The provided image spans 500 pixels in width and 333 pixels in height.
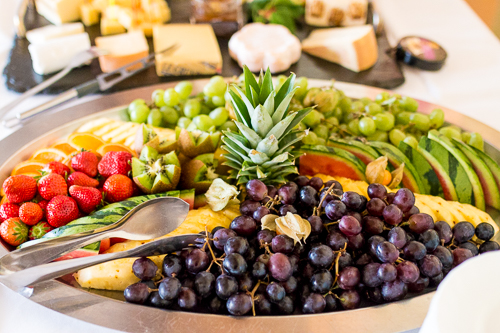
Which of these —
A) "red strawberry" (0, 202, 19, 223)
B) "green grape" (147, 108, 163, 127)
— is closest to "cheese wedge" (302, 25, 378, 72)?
"green grape" (147, 108, 163, 127)

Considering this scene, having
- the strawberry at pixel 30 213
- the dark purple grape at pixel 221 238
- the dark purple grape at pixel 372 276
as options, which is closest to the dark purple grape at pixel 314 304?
the dark purple grape at pixel 372 276

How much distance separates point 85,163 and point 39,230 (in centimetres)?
20

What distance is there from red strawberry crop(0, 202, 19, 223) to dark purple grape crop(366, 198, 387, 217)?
0.87 m

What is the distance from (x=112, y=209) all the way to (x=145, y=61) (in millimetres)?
977

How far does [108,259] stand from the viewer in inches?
32.9

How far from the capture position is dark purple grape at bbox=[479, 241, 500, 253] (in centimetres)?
96

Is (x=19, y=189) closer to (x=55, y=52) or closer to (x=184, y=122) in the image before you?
(x=184, y=122)

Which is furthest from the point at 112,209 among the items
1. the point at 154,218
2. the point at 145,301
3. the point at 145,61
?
the point at 145,61

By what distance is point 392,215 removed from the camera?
0.90 metres

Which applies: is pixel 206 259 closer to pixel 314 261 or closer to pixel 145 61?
pixel 314 261

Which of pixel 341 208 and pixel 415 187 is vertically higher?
pixel 341 208

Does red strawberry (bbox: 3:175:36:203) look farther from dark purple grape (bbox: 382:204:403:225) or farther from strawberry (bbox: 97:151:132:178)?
dark purple grape (bbox: 382:204:403:225)

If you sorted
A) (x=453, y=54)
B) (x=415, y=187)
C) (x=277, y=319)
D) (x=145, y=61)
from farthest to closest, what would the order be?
(x=453, y=54)
(x=145, y=61)
(x=415, y=187)
(x=277, y=319)

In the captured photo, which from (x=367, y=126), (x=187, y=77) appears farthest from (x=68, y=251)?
(x=187, y=77)
